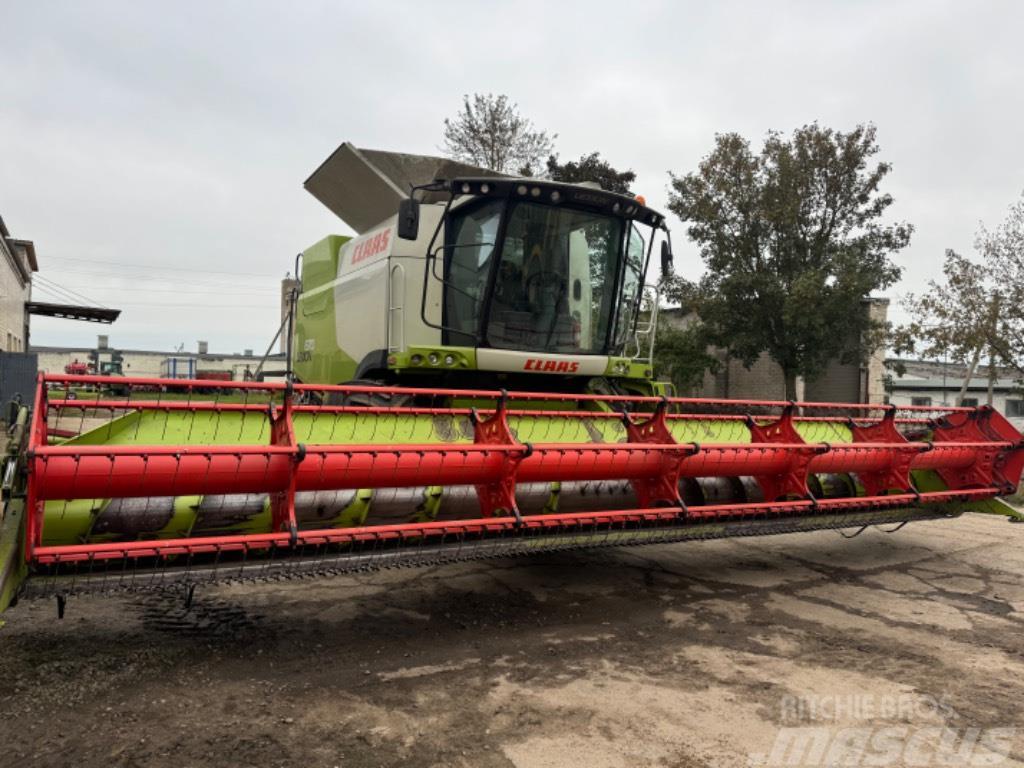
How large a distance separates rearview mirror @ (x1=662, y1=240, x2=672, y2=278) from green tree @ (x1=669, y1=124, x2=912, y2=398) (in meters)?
11.5

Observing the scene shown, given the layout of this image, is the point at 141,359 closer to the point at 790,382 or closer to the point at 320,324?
the point at 790,382

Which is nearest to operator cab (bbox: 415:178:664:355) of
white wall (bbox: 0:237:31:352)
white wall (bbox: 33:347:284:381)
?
white wall (bbox: 0:237:31:352)

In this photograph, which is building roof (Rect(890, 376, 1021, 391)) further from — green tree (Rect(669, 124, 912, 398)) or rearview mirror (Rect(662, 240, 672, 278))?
rearview mirror (Rect(662, 240, 672, 278))

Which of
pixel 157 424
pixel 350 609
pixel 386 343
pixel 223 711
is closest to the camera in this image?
pixel 223 711

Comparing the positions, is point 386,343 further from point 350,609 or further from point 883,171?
point 883,171

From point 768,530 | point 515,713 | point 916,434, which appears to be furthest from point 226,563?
point 916,434

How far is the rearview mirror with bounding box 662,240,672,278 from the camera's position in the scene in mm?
6090

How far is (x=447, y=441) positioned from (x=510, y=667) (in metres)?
1.38

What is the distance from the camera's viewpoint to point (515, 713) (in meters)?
2.94

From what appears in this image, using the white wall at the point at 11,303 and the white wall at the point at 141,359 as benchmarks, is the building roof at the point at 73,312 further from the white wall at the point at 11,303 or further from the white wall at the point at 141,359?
the white wall at the point at 141,359

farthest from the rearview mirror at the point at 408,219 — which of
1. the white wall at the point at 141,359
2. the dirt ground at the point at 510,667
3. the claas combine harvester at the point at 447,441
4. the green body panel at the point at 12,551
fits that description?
the white wall at the point at 141,359

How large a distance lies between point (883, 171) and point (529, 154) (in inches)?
385

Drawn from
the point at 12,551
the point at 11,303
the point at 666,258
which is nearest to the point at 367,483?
the point at 12,551

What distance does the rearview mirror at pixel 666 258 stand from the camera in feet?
20.0
